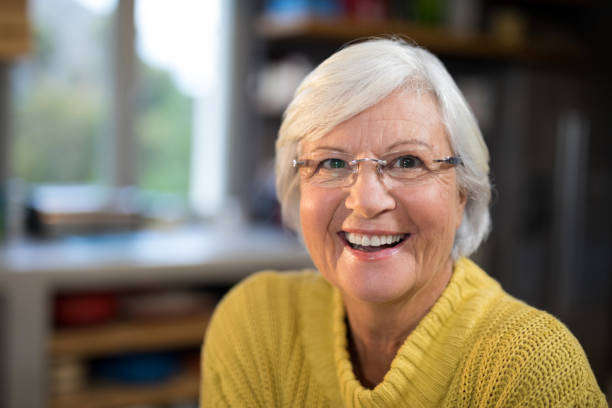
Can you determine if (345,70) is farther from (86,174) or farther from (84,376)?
(86,174)

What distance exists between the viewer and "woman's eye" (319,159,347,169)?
106 cm

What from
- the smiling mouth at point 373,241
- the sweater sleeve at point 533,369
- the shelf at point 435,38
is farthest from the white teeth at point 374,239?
the shelf at point 435,38

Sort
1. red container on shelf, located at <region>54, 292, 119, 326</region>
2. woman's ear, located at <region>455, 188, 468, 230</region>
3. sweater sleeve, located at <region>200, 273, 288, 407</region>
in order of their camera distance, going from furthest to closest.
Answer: red container on shelf, located at <region>54, 292, 119, 326</region> < sweater sleeve, located at <region>200, 273, 288, 407</region> < woman's ear, located at <region>455, 188, 468, 230</region>

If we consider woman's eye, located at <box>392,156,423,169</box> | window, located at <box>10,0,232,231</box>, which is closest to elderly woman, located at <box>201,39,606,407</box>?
woman's eye, located at <box>392,156,423,169</box>

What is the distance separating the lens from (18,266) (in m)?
2.29

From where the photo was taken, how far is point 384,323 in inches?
44.8

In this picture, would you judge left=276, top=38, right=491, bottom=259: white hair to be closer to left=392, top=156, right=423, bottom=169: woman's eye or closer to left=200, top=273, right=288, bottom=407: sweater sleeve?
left=392, top=156, right=423, bottom=169: woman's eye

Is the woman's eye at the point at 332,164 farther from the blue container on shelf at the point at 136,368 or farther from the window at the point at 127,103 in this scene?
the window at the point at 127,103

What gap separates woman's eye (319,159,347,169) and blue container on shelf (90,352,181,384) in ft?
5.65

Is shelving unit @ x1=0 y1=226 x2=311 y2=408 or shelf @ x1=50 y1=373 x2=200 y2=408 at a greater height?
shelving unit @ x1=0 y1=226 x2=311 y2=408

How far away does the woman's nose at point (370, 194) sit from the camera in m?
1.01

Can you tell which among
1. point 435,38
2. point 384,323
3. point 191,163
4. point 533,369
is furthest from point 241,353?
point 435,38

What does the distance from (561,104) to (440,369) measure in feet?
10.6

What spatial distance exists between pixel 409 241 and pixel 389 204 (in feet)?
0.23
